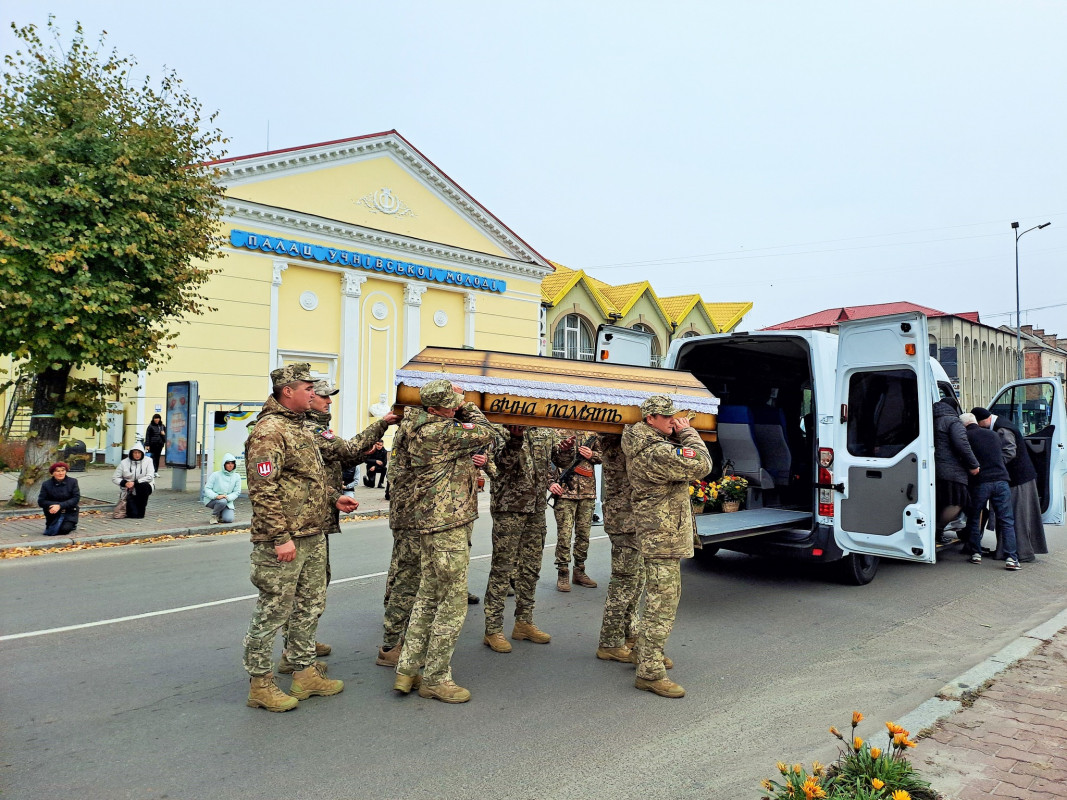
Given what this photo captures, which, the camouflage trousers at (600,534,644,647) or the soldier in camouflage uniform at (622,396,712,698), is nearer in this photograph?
the soldier in camouflage uniform at (622,396,712,698)

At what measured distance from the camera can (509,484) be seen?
550 centimetres

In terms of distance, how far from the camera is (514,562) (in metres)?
5.48

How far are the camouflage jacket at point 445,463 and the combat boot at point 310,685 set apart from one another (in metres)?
1.07

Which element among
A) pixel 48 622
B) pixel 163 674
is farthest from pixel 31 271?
pixel 163 674

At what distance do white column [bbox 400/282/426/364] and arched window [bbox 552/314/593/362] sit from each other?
720cm

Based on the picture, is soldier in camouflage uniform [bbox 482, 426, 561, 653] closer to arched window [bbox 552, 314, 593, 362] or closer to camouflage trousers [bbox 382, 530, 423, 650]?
camouflage trousers [bbox 382, 530, 423, 650]

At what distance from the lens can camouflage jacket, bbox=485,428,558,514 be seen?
215 inches

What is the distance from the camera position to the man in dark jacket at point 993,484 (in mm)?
8297

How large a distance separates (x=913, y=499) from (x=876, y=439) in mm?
670

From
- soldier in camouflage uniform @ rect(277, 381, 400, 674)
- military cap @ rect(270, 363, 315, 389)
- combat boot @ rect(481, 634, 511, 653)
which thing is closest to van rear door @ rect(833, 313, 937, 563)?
combat boot @ rect(481, 634, 511, 653)

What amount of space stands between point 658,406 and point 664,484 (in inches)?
19.8

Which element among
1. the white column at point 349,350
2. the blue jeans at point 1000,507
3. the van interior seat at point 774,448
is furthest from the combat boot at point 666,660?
the white column at point 349,350

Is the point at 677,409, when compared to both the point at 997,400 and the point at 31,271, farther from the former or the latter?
the point at 31,271

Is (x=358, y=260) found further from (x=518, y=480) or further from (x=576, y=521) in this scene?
(x=518, y=480)
